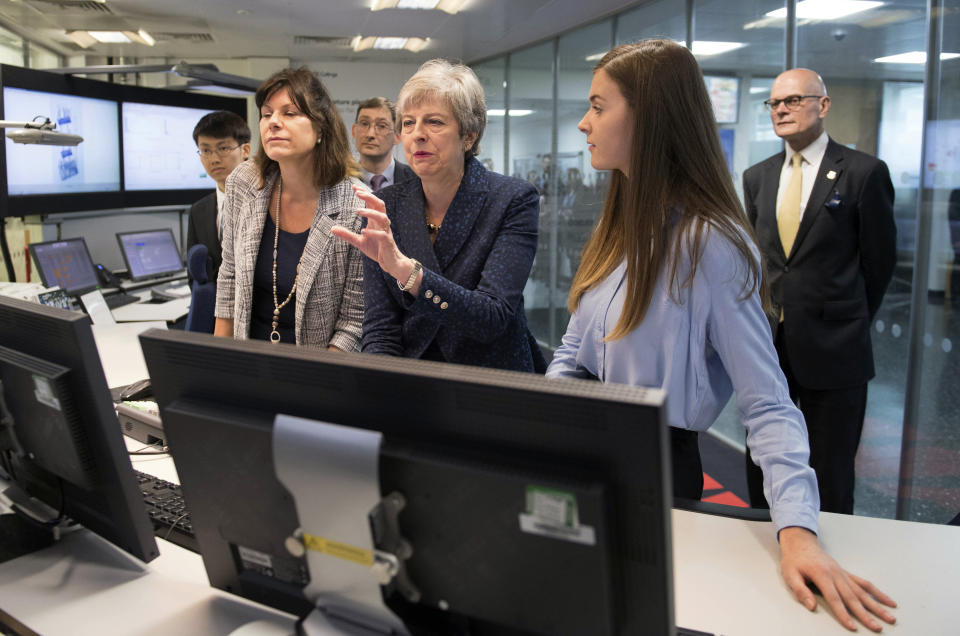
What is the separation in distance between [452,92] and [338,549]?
125 centimetres

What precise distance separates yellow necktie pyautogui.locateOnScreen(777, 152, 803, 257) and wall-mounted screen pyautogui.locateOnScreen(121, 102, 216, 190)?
4.51 metres

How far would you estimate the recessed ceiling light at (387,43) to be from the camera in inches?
324

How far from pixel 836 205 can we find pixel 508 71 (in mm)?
5304

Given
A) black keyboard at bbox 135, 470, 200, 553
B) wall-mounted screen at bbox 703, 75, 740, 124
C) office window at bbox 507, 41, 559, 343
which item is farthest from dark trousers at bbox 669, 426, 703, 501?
office window at bbox 507, 41, 559, 343

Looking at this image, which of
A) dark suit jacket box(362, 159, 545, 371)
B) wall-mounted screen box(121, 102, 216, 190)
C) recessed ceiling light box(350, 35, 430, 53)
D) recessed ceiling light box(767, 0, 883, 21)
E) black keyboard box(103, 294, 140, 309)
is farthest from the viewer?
recessed ceiling light box(350, 35, 430, 53)

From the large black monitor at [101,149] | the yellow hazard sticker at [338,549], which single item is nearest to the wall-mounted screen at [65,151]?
the large black monitor at [101,149]

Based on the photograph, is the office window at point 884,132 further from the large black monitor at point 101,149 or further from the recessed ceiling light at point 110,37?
the recessed ceiling light at point 110,37

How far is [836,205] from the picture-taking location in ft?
9.12

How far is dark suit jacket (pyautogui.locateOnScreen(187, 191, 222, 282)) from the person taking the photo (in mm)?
3094

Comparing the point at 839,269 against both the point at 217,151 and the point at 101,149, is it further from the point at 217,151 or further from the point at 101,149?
the point at 101,149

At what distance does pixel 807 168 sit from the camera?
2.94m

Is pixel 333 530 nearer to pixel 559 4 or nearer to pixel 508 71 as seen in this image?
pixel 559 4

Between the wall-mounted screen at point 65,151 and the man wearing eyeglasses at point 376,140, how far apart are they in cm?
189

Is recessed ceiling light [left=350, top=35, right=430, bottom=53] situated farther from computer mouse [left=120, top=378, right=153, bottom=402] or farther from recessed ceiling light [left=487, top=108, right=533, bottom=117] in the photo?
computer mouse [left=120, top=378, right=153, bottom=402]
